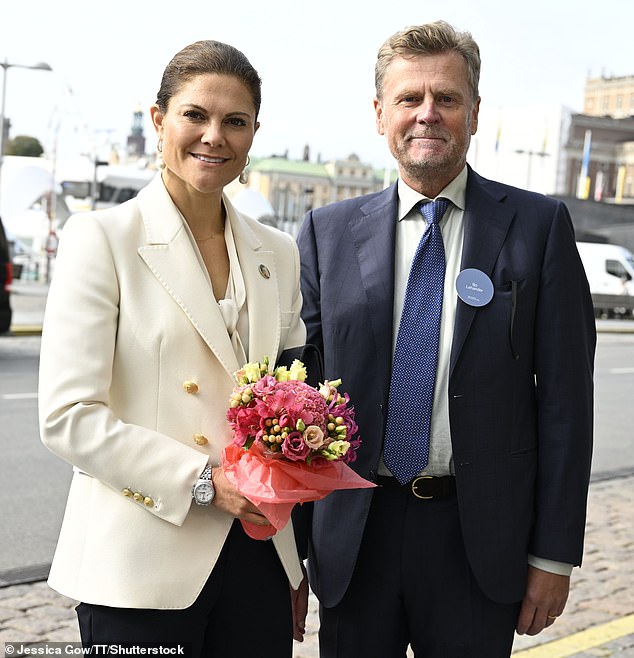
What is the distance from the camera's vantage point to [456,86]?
10.3 feet

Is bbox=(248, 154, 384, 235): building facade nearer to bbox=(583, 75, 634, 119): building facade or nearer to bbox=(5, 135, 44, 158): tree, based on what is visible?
bbox=(5, 135, 44, 158): tree

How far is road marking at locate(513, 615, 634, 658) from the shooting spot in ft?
16.2

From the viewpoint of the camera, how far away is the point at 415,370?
10.3 feet

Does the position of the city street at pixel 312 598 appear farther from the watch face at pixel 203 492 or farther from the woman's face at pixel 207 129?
the woman's face at pixel 207 129

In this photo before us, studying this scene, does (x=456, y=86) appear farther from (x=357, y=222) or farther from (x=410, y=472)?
(x=410, y=472)

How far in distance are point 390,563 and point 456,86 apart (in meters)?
1.35

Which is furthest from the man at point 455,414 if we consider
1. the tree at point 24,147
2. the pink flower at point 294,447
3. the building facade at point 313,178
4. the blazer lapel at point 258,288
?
the building facade at point 313,178

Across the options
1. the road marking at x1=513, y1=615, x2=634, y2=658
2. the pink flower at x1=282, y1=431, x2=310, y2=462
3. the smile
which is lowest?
the road marking at x1=513, y1=615, x2=634, y2=658

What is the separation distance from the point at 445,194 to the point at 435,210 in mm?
57

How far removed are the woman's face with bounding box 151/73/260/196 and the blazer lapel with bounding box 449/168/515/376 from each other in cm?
79

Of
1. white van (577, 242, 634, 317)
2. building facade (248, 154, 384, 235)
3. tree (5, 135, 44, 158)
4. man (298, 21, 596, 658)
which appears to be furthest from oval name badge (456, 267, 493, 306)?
building facade (248, 154, 384, 235)

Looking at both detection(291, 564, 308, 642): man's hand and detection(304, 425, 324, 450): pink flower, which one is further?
detection(291, 564, 308, 642): man's hand

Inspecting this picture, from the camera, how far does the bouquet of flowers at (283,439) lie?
2.40 meters

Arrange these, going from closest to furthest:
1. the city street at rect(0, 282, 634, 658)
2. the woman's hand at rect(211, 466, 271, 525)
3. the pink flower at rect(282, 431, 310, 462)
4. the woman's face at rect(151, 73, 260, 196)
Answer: the pink flower at rect(282, 431, 310, 462), the woman's hand at rect(211, 466, 271, 525), the woman's face at rect(151, 73, 260, 196), the city street at rect(0, 282, 634, 658)
